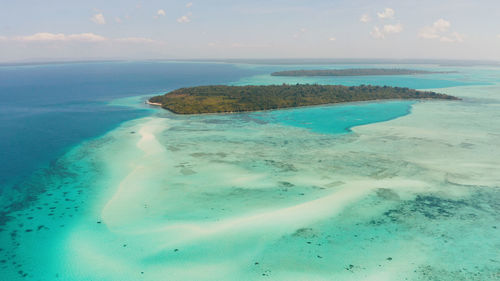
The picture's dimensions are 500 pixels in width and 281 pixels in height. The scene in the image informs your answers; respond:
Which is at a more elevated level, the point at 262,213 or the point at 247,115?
the point at 247,115

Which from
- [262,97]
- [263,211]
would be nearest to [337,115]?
[262,97]

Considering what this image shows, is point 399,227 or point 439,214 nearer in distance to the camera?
point 399,227

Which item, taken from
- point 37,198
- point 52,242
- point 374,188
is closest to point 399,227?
point 374,188

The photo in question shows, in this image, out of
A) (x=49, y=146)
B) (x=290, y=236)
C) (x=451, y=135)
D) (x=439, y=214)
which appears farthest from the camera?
(x=451, y=135)

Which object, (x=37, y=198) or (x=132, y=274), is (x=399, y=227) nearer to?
(x=132, y=274)

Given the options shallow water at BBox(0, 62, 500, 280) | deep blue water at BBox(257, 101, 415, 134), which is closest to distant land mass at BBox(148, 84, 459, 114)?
deep blue water at BBox(257, 101, 415, 134)

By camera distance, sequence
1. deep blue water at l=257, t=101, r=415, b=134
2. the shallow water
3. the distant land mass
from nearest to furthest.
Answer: the shallow water, deep blue water at l=257, t=101, r=415, b=134, the distant land mass

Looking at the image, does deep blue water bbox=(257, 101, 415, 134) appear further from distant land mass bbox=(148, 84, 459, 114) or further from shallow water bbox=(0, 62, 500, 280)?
shallow water bbox=(0, 62, 500, 280)
